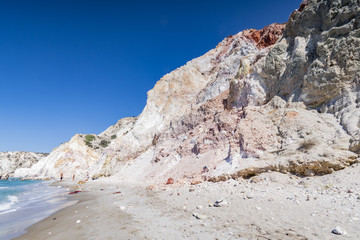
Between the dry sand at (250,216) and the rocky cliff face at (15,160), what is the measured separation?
99.8 meters

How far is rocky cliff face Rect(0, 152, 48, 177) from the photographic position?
8262cm

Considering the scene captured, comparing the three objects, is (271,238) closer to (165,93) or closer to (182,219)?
(182,219)

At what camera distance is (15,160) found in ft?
280

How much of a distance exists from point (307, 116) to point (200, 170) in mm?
7214

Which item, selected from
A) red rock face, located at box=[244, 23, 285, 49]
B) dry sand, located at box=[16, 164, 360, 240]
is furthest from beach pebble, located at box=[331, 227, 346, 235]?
red rock face, located at box=[244, 23, 285, 49]

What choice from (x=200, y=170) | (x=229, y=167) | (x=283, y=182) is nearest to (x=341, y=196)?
(x=283, y=182)

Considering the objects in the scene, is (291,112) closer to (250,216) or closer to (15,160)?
(250,216)

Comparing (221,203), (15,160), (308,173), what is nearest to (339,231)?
(221,203)

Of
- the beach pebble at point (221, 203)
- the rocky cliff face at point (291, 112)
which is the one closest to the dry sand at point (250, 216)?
the beach pebble at point (221, 203)

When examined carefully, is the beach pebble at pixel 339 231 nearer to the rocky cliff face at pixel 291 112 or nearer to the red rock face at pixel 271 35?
the rocky cliff face at pixel 291 112

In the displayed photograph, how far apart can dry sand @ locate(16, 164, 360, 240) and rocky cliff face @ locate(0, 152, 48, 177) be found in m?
99.8

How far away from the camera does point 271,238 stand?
393 centimetres

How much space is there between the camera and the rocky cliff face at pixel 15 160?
82625mm

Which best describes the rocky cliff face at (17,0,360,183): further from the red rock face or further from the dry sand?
the red rock face
